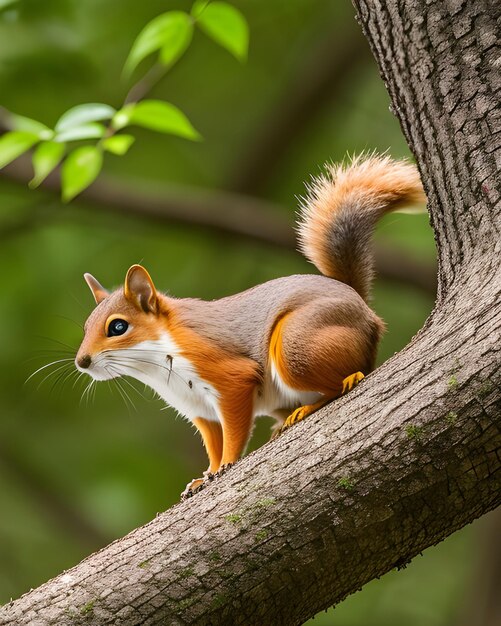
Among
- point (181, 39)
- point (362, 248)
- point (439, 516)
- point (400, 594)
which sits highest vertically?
point (400, 594)

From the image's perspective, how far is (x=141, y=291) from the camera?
8.07 feet

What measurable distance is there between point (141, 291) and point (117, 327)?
11 cm

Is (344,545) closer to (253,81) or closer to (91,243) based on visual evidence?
(91,243)

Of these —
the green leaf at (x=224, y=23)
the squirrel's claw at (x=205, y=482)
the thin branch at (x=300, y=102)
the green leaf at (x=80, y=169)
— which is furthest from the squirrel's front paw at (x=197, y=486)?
the thin branch at (x=300, y=102)

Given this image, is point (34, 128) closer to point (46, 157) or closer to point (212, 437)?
point (46, 157)

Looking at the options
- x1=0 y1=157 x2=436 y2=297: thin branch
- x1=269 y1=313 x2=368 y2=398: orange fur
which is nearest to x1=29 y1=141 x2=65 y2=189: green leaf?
x1=269 y1=313 x2=368 y2=398: orange fur

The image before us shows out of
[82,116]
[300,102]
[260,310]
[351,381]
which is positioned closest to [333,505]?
[351,381]

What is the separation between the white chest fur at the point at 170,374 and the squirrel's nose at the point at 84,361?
Answer: 6 centimetres

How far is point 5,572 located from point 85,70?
10.1 ft

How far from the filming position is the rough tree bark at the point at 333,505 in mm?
1916

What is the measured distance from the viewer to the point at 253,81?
6.20 meters

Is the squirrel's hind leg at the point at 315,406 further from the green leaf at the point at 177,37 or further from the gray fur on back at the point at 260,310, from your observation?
the green leaf at the point at 177,37

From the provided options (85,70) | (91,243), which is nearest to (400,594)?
(91,243)

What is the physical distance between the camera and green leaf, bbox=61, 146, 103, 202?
2377 millimetres
